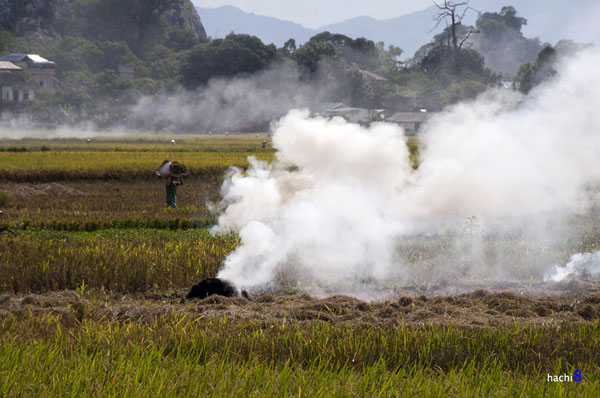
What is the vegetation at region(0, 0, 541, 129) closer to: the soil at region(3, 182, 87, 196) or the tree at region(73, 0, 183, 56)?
the tree at region(73, 0, 183, 56)

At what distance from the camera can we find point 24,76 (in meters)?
82.1

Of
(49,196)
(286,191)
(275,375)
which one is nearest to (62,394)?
(275,375)

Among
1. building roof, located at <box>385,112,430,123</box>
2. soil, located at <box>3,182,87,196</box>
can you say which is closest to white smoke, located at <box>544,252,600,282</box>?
soil, located at <box>3,182,87,196</box>

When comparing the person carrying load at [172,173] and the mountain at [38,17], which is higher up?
the mountain at [38,17]

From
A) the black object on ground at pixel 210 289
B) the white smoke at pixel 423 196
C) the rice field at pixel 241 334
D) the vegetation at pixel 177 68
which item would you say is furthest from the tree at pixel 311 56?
the black object on ground at pixel 210 289

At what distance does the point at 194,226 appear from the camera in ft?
59.0

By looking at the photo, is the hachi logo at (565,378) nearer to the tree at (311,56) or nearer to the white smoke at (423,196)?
the white smoke at (423,196)

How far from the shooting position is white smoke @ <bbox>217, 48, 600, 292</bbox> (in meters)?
12.9

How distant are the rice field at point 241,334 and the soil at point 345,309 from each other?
27mm

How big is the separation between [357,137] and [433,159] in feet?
9.35

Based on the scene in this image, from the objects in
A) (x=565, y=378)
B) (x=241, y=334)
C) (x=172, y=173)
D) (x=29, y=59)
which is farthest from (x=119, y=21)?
(x=565, y=378)

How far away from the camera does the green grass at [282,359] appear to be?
Answer: 209 inches

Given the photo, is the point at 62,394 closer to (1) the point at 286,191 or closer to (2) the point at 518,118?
A: (1) the point at 286,191

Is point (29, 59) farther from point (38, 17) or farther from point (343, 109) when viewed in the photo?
point (343, 109)
